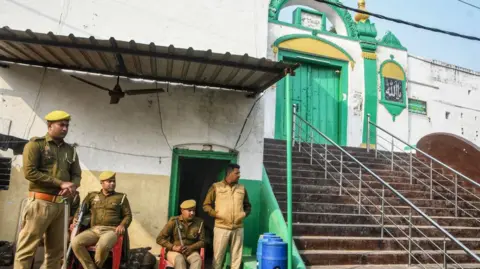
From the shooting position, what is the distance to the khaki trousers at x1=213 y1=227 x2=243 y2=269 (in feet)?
17.6

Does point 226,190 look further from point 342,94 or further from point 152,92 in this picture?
point 342,94

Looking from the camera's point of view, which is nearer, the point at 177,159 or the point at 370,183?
the point at 177,159

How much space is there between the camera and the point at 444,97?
38.6 feet

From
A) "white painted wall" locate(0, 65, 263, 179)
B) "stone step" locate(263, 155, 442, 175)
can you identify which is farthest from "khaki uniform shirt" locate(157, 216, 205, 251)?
"stone step" locate(263, 155, 442, 175)

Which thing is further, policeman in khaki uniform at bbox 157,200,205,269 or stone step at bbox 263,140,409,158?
stone step at bbox 263,140,409,158

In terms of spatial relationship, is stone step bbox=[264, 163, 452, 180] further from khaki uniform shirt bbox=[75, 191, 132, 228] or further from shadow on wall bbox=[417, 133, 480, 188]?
khaki uniform shirt bbox=[75, 191, 132, 228]

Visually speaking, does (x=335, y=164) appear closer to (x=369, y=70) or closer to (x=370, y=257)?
(x=370, y=257)

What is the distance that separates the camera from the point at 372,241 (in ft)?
19.3

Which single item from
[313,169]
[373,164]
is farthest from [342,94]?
[313,169]

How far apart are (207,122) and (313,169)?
2.49 m

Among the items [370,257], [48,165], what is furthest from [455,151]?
[48,165]

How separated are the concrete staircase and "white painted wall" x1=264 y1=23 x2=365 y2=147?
1.48 m

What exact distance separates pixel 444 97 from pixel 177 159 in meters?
9.29

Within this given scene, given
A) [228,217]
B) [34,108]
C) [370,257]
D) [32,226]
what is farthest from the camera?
[34,108]
